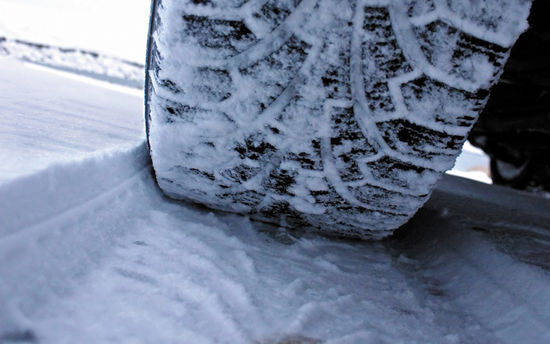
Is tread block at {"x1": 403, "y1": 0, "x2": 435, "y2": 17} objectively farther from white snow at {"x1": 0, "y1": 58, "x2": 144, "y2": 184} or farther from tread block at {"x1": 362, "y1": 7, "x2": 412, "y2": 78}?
white snow at {"x1": 0, "y1": 58, "x2": 144, "y2": 184}

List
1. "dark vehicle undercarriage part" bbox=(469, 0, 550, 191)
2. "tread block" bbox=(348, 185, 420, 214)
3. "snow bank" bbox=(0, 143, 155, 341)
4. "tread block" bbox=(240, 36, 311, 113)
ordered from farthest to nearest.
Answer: "dark vehicle undercarriage part" bbox=(469, 0, 550, 191), "tread block" bbox=(348, 185, 420, 214), "tread block" bbox=(240, 36, 311, 113), "snow bank" bbox=(0, 143, 155, 341)

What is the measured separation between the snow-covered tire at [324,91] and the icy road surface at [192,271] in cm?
10

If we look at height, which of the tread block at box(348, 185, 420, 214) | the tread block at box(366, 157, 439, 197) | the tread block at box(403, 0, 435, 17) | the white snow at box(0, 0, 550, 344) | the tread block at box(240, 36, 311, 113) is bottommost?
the white snow at box(0, 0, 550, 344)

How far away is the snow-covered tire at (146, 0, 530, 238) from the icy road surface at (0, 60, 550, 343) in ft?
0.33

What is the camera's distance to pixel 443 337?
0.47 m

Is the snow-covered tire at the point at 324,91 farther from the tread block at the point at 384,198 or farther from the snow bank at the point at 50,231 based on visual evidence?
the snow bank at the point at 50,231

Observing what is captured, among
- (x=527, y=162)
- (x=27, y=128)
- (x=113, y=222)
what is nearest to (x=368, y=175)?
(x=113, y=222)

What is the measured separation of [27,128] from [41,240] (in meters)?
0.30

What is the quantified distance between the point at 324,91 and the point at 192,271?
30 centimetres

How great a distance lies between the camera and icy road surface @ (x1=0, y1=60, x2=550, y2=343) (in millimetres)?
368

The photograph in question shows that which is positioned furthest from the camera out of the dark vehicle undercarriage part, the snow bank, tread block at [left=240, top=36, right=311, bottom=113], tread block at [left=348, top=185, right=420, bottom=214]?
the dark vehicle undercarriage part

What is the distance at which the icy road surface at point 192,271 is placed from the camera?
0.37 m

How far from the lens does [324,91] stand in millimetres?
470

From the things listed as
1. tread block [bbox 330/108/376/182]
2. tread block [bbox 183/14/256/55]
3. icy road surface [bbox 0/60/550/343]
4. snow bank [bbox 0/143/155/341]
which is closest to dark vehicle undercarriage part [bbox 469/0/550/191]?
icy road surface [bbox 0/60/550/343]
